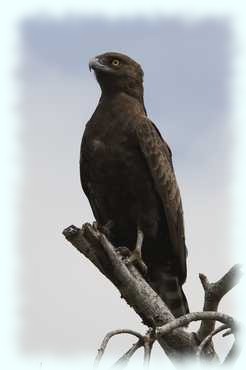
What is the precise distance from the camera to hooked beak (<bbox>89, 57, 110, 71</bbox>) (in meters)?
9.95

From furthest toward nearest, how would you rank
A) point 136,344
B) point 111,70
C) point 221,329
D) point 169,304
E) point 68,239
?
point 111,70 → point 169,304 → point 68,239 → point 221,329 → point 136,344

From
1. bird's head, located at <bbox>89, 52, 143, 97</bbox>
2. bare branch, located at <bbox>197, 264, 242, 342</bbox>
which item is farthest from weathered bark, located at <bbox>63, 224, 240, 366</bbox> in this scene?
bird's head, located at <bbox>89, 52, 143, 97</bbox>

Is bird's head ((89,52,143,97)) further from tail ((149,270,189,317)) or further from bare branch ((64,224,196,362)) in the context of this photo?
bare branch ((64,224,196,362))

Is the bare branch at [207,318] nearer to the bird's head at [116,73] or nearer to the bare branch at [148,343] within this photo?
the bare branch at [148,343]

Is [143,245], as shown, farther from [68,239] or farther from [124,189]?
[68,239]

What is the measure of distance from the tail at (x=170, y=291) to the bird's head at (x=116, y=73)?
2.10 meters

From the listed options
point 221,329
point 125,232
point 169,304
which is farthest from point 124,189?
point 221,329

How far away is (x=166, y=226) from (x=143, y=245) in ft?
1.02

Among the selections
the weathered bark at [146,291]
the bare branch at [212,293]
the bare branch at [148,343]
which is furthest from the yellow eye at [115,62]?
the bare branch at [148,343]

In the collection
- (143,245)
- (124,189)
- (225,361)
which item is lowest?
(225,361)

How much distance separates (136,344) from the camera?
193 inches

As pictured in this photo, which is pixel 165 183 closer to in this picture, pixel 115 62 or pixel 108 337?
pixel 115 62

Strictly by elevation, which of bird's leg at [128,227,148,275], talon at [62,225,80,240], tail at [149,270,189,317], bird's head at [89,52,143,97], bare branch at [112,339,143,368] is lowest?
bare branch at [112,339,143,368]

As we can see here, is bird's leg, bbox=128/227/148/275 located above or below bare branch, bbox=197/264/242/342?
above
